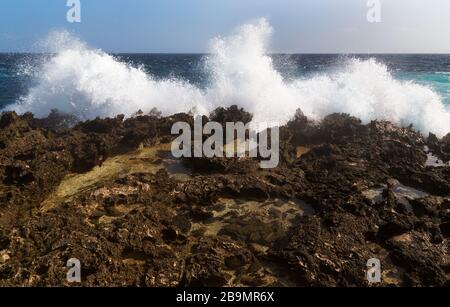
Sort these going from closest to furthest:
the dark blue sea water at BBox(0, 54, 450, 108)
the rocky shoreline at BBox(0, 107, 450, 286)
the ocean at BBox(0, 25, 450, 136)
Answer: the rocky shoreline at BBox(0, 107, 450, 286) → the ocean at BBox(0, 25, 450, 136) → the dark blue sea water at BBox(0, 54, 450, 108)

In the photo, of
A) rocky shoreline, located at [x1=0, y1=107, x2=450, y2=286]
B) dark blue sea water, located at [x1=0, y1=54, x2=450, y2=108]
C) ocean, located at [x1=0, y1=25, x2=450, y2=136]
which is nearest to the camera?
rocky shoreline, located at [x1=0, y1=107, x2=450, y2=286]

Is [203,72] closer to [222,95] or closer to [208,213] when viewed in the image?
[222,95]

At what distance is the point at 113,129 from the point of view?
11.1 m

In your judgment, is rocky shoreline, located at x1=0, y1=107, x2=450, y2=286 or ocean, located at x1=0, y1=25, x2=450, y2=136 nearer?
rocky shoreline, located at x1=0, y1=107, x2=450, y2=286

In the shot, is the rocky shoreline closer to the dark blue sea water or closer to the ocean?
the ocean

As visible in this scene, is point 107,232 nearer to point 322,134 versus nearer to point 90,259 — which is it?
point 90,259

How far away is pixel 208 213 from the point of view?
709cm

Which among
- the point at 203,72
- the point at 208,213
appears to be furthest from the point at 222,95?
the point at 203,72

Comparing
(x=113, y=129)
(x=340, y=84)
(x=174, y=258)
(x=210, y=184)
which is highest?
(x=340, y=84)

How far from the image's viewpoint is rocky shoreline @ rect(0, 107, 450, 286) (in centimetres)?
538

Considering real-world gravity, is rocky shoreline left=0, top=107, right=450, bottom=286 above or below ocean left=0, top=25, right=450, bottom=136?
below

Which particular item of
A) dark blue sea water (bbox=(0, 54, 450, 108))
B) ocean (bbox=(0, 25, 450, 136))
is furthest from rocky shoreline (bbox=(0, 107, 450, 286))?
dark blue sea water (bbox=(0, 54, 450, 108))

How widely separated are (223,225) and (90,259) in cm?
249
